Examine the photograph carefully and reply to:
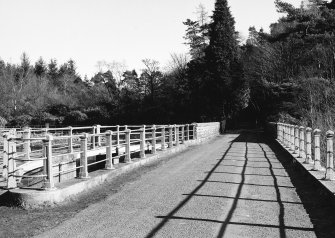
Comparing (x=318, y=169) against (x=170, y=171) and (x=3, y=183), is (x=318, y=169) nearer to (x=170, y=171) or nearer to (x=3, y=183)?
(x=170, y=171)

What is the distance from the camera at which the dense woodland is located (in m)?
32.7

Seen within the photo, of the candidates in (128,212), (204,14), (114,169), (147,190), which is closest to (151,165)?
(114,169)

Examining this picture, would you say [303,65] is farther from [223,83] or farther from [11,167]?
[11,167]

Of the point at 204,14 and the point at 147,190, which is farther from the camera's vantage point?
the point at 204,14

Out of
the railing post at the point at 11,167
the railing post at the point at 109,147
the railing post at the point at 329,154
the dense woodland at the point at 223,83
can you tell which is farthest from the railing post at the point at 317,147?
the dense woodland at the point at 223,83

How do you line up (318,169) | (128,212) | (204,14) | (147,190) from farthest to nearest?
1. (204,14)
2. (318,169)
3. (147,190)
4. (128,212)

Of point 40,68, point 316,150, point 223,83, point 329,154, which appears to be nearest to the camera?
point 329,154

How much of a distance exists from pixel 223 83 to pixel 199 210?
Answer: 43.1 m

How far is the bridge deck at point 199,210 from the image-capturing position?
18.6ft

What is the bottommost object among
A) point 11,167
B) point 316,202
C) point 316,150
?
point 316,202

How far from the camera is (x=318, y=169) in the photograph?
10000 mm

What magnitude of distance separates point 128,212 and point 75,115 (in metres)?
51.0

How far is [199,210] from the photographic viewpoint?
6.78m

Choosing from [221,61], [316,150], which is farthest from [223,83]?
[316,150]
